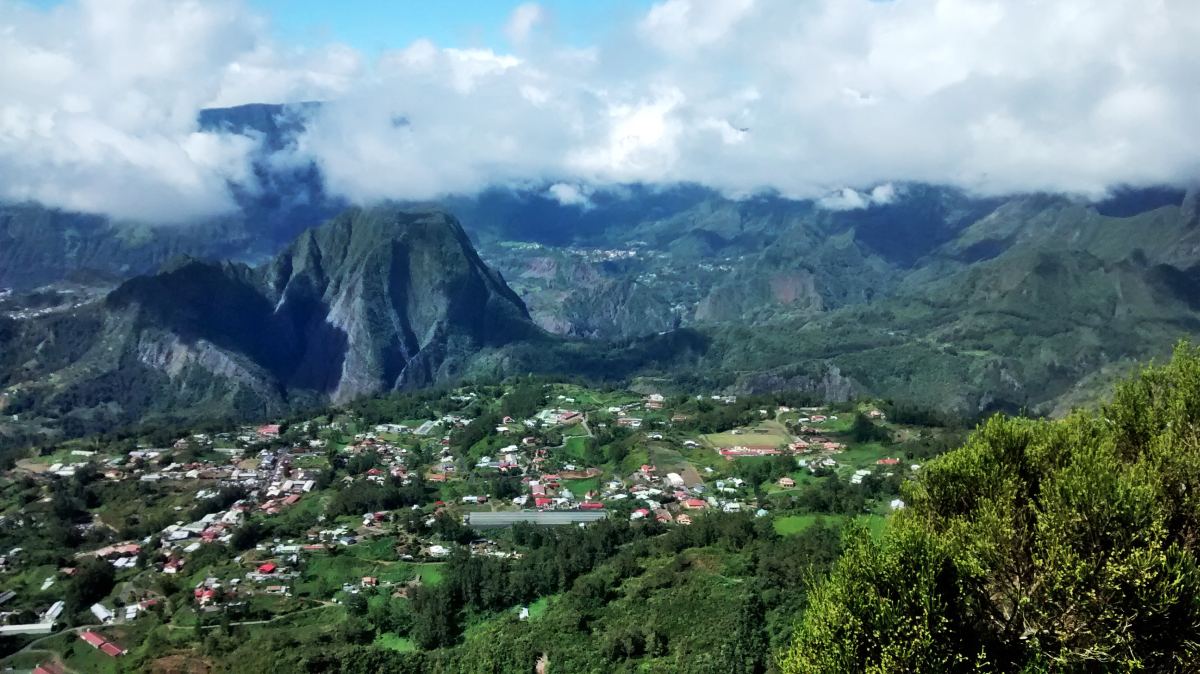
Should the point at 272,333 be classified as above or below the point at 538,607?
above

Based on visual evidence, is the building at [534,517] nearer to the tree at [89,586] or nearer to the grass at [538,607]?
the grass at [538,607]

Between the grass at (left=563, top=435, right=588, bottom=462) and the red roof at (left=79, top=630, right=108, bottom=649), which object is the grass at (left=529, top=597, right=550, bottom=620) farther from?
the grass at (left=563, top=435, right=588, bottom=462)

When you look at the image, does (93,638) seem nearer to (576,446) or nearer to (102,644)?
(102,644)

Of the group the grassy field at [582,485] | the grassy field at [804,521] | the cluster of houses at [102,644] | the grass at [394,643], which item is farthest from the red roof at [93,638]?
the grassy field at [804,521]

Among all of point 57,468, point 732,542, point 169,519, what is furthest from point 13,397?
point 732,542

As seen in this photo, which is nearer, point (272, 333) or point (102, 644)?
point (102, 644)

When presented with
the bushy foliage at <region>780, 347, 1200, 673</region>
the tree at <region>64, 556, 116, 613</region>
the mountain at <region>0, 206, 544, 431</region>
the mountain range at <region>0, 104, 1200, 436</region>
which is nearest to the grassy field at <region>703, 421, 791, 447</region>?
the mountain range at <region>0, 104, 1200, 436</region>

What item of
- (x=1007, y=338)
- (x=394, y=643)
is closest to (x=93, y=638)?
(x=394, y=643)
